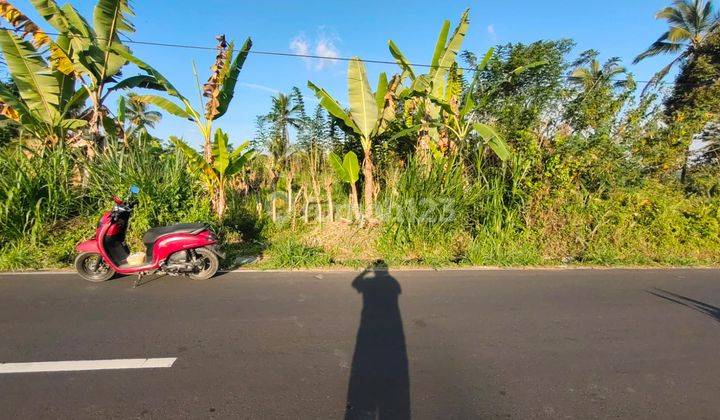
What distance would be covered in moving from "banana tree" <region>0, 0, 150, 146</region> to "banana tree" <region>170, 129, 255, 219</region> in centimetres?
241

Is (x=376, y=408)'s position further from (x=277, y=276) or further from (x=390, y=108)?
(x=390, y=108)

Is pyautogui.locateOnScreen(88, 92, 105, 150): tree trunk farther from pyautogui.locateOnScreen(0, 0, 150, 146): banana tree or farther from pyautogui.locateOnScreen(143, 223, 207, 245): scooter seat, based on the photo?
pyautogui.locateOnScreen(143, 223, 207, 245): scooter seat

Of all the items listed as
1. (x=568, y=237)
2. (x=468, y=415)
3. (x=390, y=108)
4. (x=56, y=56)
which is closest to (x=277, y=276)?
(x=468, y=415)

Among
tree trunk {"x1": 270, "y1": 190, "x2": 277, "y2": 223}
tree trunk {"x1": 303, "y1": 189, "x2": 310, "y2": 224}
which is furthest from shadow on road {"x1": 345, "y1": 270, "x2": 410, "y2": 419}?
tree trunk {"x1": 270, "y1": 190, "x2": 277, "y2": 223}

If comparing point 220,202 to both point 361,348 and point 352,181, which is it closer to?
point 352,181

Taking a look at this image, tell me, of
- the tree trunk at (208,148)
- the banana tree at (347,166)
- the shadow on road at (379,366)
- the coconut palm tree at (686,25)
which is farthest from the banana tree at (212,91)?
the coconut palm tree at (686,25)

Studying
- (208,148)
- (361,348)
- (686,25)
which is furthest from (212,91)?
(686,25)

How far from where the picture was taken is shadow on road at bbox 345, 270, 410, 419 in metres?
2.36

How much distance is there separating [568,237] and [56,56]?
11371mm

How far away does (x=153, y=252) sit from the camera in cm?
495

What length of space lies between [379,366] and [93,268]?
454cm

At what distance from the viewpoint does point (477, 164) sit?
24.7ft

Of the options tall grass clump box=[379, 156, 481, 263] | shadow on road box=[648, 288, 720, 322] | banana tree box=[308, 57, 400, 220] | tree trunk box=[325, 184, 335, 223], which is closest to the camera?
shadow on road box=[648, 288, 720, 322]

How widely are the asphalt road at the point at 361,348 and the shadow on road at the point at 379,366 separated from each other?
15mm
